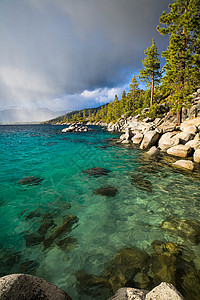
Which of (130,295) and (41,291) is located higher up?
(41,291)

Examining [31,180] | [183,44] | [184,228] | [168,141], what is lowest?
[184,228]

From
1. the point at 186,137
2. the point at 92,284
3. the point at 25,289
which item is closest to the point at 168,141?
the point at 186,137

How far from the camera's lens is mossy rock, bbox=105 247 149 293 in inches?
121

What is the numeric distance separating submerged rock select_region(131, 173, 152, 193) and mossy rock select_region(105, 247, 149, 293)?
4.10 meters

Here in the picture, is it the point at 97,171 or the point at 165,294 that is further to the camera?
the point at 97,171

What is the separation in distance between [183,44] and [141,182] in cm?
2132

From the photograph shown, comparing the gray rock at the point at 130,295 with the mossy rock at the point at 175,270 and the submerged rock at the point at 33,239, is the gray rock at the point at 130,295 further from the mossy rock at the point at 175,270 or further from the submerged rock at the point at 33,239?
the submerged rock at the point at 33,239

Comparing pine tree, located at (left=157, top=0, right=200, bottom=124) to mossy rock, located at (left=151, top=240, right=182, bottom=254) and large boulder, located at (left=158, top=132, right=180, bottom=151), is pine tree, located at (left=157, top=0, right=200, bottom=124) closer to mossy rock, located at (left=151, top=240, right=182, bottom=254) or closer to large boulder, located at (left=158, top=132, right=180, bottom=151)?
large boulder, located at (left=158, top=132, right=180, bottom=151)

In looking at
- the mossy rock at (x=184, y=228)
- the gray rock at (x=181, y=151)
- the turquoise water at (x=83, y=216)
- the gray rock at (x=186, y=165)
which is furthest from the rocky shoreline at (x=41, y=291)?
the gray rock at (x=181, y=151)

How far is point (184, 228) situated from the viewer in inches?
183

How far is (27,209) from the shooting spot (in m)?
5.96

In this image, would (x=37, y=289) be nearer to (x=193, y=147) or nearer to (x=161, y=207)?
(x=161, y=207)

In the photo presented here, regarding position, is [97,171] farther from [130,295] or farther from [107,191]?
[130,295]

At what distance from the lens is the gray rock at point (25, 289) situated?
1775mm
